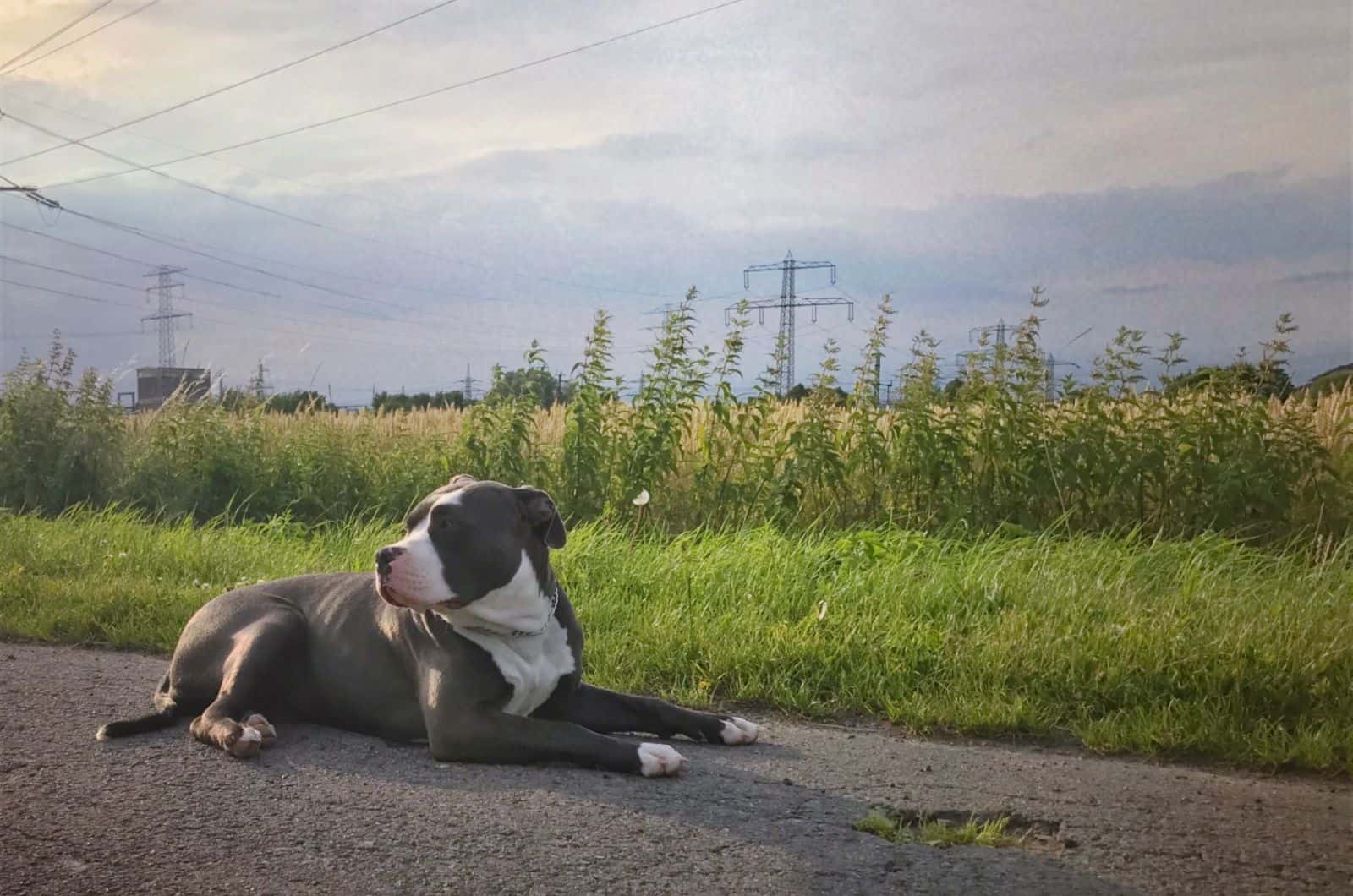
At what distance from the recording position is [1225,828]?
3785 mm

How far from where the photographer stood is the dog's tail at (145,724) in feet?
15.7

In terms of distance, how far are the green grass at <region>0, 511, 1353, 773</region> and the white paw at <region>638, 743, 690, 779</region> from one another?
1.28m

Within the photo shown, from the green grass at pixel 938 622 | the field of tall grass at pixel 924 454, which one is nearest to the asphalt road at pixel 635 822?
the green grass at pixel 938 622

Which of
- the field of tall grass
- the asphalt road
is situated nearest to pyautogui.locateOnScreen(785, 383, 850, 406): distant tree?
the field of tall grass

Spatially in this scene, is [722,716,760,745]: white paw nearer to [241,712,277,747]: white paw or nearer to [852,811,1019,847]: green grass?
[852,811,1019,847]: green grass

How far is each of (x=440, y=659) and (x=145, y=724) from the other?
135cm

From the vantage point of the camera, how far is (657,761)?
4199mm

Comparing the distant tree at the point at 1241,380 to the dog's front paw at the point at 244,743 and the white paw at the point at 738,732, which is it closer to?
the white paw at the point at 738,732

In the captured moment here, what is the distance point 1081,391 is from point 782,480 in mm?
2346


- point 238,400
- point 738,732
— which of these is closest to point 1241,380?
point 738,732

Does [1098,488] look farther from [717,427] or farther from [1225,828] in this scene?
[1225,828]

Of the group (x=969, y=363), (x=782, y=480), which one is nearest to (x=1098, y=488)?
(x=969, y=363)

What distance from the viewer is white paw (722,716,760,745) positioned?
15.7 ft

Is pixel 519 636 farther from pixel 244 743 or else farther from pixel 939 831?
pixel 939 831
